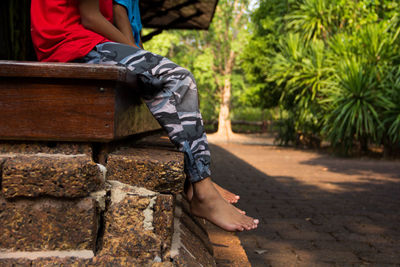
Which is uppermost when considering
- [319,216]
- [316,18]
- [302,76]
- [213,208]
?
[316,18]

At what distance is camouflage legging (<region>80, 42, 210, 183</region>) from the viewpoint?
70.7 inches

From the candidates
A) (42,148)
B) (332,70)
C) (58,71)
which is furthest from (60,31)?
(332,70)

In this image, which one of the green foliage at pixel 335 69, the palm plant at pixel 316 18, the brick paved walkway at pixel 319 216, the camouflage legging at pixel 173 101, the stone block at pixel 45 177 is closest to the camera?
the stone block at pixel 45 177

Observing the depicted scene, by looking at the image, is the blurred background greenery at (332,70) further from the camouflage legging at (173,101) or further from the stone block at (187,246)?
the camouflage legging at (173,101)

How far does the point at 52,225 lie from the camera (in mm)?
1458

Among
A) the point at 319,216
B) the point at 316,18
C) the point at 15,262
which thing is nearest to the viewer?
the point at 15,262

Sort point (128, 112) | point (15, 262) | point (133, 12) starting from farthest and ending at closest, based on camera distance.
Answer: point (133, 12) < point (128, 112) < point (15, 262)

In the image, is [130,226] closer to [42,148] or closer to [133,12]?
[42,148]

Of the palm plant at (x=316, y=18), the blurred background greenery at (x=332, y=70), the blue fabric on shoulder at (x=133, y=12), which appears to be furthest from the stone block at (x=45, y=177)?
the palm plant at (x=316, y=18)

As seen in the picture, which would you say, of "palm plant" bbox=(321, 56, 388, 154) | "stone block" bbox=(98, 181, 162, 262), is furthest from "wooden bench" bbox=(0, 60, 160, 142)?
"palm plant" bbox=(321, 56, 388, 154)

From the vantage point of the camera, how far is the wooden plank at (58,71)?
1.46 meters

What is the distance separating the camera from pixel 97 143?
63.6 inches

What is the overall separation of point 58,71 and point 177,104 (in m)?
0.54

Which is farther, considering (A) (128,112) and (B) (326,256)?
(B) (326,256)
